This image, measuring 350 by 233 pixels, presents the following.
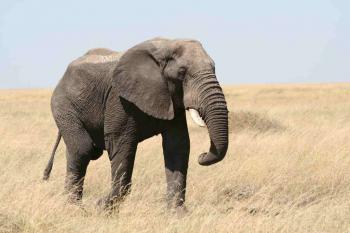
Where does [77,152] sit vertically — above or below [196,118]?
below

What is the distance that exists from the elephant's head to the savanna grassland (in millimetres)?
813

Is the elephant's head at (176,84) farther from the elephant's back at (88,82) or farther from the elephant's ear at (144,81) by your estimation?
the elephant's back at (88,82)

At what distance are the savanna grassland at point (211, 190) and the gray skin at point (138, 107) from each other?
0.44 metres

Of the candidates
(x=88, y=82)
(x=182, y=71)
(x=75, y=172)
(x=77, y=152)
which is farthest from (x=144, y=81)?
(x=75, y=172)

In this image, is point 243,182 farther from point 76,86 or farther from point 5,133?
point 5,133

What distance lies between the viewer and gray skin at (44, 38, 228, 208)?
5777 millimetres

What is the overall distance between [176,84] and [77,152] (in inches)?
71.1

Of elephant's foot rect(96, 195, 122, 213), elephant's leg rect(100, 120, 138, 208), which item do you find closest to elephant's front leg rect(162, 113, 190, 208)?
elephant's leg rect(100, 120, 138, 208)

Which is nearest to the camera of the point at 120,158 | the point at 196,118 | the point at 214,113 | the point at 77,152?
the point at 214,113

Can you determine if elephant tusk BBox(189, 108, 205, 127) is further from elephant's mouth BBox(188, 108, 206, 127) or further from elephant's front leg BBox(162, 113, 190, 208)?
elephant's front leg BBox(162, 113, 190, 208)

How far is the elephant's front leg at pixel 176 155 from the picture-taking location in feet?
21.3

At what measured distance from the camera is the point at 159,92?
6.17m

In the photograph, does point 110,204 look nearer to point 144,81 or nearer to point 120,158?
point 120,158

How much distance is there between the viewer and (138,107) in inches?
248
